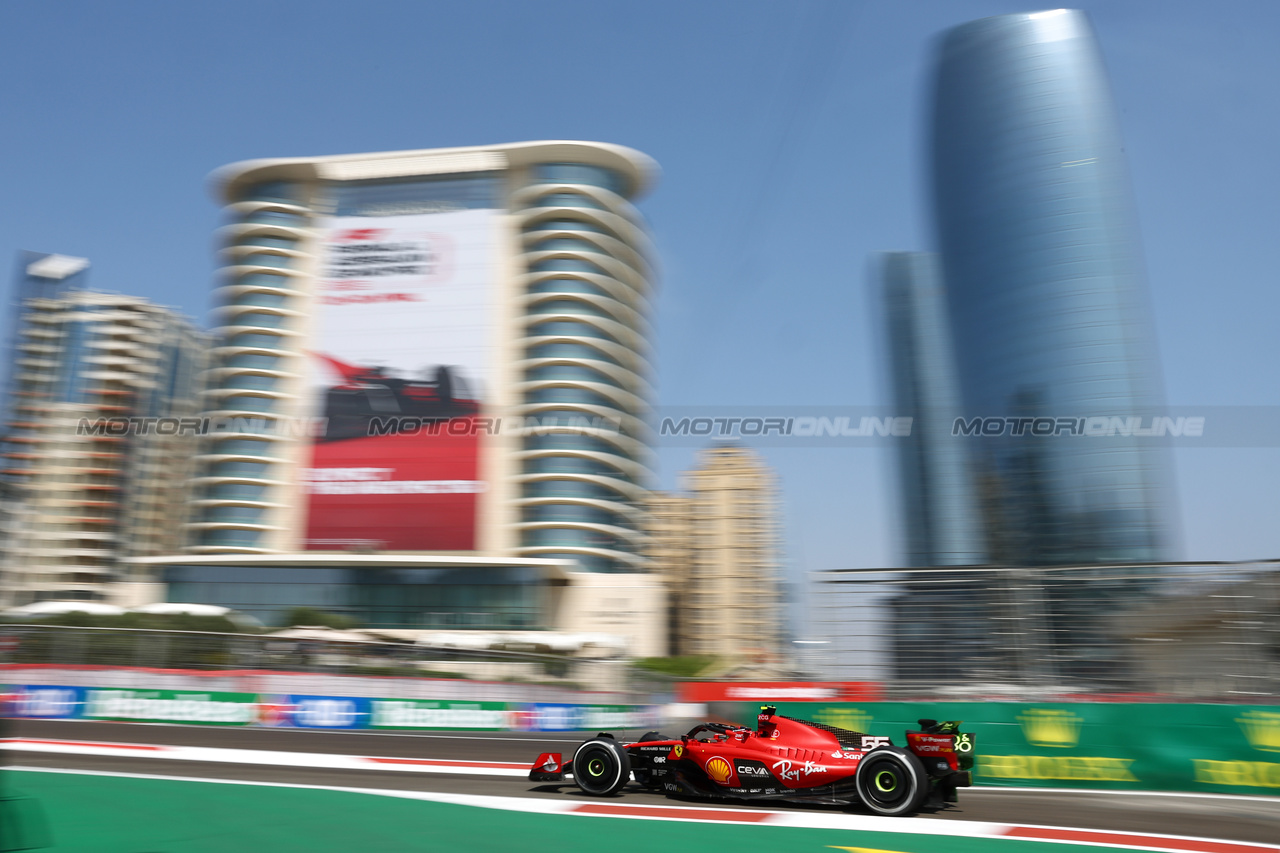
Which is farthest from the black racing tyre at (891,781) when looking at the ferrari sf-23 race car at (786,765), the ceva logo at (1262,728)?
the ceva logo at (1262,728)

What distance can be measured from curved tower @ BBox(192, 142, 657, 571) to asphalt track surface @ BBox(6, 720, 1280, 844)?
45.1 meters

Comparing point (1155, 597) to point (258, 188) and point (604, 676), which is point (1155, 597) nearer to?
point (604, 676)

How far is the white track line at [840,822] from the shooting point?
8.35 metres

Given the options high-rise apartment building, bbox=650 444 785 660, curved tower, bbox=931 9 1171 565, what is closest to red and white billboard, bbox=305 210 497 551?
curved tower, bbox=931 9 1171 565

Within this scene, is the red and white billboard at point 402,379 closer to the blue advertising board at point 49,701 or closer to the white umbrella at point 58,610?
the white umbrella at point 58,610

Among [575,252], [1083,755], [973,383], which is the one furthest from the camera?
[973,383]

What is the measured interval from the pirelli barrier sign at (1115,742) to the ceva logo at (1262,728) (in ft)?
0.04

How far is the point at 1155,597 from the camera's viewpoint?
12.5 meters

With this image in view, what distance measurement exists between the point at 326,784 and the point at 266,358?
6354 cm

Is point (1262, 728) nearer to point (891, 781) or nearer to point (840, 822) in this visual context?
point (891, 781)

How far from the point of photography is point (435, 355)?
210 feet

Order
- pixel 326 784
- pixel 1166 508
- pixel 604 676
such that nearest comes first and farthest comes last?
pixel 326 784, pixel 604 676, pixel 1166 508

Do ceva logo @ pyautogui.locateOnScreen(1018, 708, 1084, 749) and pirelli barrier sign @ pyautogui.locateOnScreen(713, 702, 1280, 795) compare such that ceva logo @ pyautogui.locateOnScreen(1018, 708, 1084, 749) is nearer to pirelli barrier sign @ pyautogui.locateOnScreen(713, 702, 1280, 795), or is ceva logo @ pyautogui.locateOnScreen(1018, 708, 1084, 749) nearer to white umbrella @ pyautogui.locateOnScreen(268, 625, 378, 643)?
pirelli barrier sign @ pyautogui.locateOnScreen(713, 702, 1280, 795)

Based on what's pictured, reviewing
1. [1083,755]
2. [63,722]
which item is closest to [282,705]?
[63,722]
